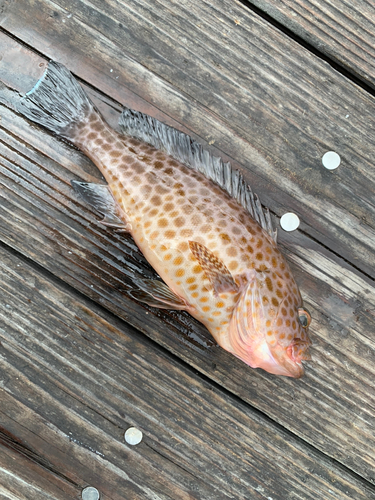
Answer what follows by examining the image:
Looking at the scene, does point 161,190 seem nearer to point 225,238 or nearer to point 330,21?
point 225,238

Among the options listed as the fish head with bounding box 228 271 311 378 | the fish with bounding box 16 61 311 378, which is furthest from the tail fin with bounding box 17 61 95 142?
the fish head with bounding box 228 271 311 378

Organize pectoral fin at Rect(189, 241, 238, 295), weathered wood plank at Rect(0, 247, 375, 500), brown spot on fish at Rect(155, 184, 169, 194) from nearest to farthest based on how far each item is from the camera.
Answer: pectoral fin at Rect(189, 241, 238, 295)
brown spot on fish at Rect(155, 184, 169, 194)
weathered wood plank at Rect(0, 247, 375, 500)

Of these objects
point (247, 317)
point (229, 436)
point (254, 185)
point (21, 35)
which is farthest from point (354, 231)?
point (21, 35)

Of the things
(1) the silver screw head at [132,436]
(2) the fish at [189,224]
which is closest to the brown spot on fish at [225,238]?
(2) the fish at [189,224]

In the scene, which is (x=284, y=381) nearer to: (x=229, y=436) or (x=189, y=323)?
(x=229, y=436)

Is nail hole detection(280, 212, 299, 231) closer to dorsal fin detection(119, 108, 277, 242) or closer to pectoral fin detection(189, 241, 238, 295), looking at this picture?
dorsal fin detection(119, 108, 277, 242)

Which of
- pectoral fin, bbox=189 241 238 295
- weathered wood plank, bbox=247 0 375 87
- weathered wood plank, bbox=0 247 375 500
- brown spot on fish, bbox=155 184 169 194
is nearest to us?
pectoral fin, bbox=189 241 238 295

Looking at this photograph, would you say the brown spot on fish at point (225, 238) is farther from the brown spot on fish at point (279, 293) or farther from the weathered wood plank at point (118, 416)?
the weathered wood plank at point (118, 416)
